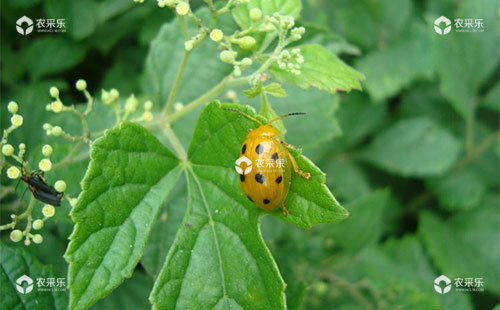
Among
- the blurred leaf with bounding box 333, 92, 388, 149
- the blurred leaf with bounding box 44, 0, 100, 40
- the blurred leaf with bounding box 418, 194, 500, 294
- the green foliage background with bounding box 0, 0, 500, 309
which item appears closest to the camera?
the green foliage background with bounding box 0, 0, 500, 309

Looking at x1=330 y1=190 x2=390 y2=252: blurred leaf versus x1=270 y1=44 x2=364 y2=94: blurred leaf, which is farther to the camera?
x1=330 y1=190 x2=390 y2=252: blurred leaf

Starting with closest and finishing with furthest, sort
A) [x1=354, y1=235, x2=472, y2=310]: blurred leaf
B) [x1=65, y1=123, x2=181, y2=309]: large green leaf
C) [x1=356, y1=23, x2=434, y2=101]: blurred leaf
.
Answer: [x1=65, y1=123, x2=181, y2=309]: large green leaf → [x1=354, y1=235, x2=472, y2=310]: blurred leaf → [x1=356, y1=23, x2=434, y2=101]: blurred leaf

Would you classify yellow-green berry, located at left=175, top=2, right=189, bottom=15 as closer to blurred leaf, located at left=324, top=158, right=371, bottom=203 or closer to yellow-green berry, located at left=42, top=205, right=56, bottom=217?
yellow-green berry, located at left=42, top=205, right=56, bottom=217

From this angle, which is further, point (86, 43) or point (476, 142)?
point (476, 142)

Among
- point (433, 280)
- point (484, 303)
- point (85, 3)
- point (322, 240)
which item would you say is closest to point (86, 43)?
point (85, 3)

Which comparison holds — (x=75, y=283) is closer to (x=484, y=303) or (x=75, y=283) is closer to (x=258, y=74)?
(x=258, y=74)

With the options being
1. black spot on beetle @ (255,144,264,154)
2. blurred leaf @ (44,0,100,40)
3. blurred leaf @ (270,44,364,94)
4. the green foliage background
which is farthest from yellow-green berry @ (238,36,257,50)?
blurred leaf @ (44,0,100,40)

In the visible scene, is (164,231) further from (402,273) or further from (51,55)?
(402,273)

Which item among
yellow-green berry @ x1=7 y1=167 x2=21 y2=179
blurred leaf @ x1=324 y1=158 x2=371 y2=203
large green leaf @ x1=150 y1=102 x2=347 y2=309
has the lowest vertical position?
blurred leaf @ x1=324 y1=158 x2=371 y2=203

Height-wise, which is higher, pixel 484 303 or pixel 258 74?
pixel 258 74
